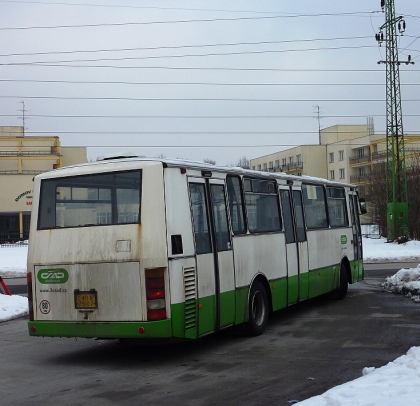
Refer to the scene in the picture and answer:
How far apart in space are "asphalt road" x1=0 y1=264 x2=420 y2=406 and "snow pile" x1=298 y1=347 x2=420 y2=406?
0.68 meters

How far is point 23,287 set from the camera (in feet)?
80.3

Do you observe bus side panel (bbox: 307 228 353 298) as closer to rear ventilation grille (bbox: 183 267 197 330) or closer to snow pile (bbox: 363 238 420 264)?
rear ventilation grille (bbox: 183 267 197 330)

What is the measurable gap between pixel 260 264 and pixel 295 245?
2043 mm

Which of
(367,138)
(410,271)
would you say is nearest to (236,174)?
(410,271)

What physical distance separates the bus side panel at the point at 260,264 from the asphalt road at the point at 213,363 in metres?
0.63

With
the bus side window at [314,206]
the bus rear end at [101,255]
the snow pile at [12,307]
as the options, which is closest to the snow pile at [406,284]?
the bus side window at [314,206]

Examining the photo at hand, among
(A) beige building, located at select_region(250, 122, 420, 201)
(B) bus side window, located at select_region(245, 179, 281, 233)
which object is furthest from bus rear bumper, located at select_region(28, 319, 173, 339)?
(A) beige building, located at select_region(250, 122, 420, 201)

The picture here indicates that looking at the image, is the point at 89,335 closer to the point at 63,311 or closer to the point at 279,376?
the point at 63,311

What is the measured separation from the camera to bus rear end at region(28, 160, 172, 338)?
9.70 metres

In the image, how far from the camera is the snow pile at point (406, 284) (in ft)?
57.4

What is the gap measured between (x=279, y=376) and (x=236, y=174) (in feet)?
14.4

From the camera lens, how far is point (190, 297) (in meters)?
10.2

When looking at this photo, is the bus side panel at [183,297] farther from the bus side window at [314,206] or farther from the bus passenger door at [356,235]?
the bus passenger door at [356,235]

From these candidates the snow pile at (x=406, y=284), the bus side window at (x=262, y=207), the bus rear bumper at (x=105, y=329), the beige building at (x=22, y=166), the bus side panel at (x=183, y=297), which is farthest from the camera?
the beige building at (x=22, y=166)
